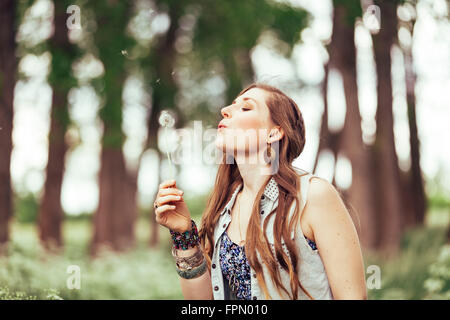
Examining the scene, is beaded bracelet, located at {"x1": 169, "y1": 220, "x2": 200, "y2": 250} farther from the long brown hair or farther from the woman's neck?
the woman's neck

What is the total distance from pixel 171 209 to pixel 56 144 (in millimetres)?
8412

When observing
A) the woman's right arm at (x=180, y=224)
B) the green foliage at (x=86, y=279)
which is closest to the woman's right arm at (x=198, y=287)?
the woman's right arm at (x=180, y=224)

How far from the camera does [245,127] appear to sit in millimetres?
2305

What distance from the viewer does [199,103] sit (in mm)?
10609

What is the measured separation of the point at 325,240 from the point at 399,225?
25.0 feet

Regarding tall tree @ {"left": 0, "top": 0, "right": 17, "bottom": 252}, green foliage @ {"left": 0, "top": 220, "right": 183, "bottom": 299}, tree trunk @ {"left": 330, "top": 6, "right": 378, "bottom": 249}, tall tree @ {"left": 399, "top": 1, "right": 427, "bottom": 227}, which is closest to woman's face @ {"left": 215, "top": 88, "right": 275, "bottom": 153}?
green foliage @ {"left": 0, "top": 220, "right": 183, "bottom": 299}

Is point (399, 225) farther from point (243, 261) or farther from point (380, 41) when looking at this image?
point (243, 261)

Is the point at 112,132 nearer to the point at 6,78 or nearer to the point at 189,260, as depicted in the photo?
the point at 6,78

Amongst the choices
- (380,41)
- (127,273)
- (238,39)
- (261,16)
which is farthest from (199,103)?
(127,273)

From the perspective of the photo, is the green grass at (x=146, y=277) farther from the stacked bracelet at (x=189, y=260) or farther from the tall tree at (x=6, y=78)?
the tall tree at (x=6, y=78)

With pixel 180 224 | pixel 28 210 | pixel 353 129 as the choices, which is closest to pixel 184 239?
pixel 180 224

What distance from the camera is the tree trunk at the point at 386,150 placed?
28.7 feet

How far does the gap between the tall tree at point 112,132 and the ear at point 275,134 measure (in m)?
0.93
